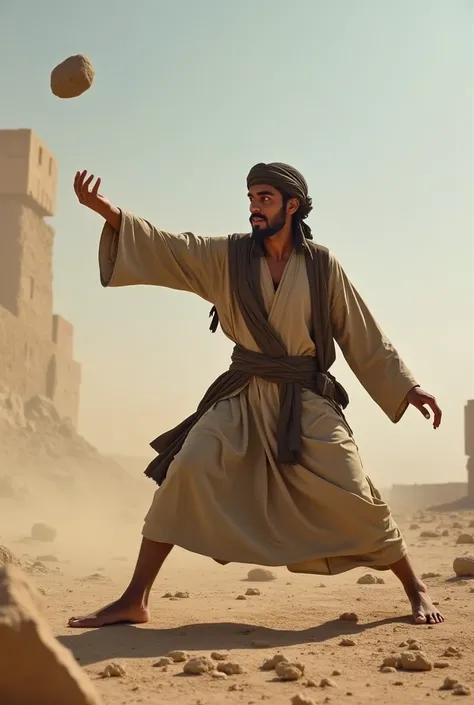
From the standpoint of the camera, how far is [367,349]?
15.4ft

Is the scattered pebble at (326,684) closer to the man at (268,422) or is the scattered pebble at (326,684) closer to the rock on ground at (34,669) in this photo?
the rock on ground at (34,669)

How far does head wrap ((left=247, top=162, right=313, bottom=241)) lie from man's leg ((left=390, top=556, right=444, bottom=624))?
163cm

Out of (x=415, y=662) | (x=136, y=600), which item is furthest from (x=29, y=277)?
(x=415, y=662)

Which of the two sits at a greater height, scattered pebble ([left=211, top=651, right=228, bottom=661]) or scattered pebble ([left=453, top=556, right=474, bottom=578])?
scattered pebble ([left=453, top=556, right=474, bottom=578])

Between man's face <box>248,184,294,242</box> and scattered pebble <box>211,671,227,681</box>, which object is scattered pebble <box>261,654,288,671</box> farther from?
man's face <box>248,184,294,242</box>

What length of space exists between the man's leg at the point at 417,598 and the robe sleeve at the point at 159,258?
59.9 inches

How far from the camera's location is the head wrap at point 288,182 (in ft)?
15.0

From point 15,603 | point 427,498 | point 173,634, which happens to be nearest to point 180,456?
point 173,634

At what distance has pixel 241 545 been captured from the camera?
153 inches

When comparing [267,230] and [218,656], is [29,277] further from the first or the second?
[218,656]

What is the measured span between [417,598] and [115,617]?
1308 millimetres

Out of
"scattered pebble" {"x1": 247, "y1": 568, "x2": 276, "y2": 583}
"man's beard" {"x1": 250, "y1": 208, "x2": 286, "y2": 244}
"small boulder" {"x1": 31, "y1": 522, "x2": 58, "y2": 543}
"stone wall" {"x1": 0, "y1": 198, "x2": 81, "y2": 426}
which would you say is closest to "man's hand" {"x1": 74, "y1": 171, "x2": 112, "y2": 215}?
"man's beard" {"x1": 250, "y1": 208, "x2": 286, "y2": 244}

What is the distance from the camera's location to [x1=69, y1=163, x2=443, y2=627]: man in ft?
12.9

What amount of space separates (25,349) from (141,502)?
538 centimetres
